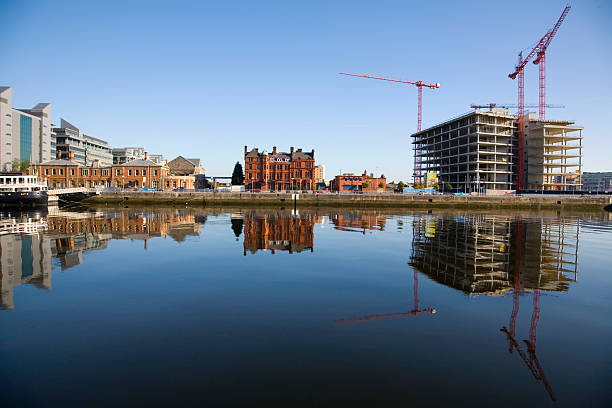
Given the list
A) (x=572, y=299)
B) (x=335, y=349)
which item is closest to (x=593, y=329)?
(x=572, y=299)

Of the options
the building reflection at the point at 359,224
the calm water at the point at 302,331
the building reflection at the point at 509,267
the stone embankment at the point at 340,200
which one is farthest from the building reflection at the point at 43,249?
the stone embankment at the point at 340,200

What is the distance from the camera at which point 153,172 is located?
104 m

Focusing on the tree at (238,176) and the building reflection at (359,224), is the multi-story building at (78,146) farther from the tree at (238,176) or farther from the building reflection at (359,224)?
the building reflection at (359,224)

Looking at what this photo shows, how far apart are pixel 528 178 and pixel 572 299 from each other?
450 feet

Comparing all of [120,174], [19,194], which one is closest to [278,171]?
[120,174]

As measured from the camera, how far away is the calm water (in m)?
6.83

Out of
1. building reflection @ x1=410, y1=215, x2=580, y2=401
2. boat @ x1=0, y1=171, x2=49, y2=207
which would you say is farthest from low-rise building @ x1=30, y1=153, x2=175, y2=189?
building reflection @ x1=410, y1=215, x2=580, y2=401

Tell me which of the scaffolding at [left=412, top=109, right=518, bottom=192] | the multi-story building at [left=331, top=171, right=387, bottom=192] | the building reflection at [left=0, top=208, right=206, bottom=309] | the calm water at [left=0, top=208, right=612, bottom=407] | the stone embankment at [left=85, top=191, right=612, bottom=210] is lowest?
the calm water at [left=0, top=208, right=612, bottom=407]

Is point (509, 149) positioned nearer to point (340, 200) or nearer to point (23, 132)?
point (340, 200)

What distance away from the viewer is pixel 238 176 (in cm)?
13900

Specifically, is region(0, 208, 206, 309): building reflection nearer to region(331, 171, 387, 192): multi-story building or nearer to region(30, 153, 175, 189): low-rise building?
region(30, 153, 175, 189): low-rise building

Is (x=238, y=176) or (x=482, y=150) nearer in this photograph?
(x=482, y=150)

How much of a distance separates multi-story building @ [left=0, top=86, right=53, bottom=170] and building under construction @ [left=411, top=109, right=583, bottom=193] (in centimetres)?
15324

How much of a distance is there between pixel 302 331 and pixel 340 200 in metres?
76.5
